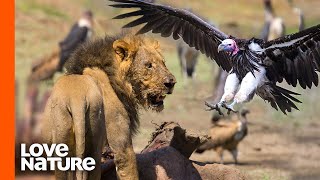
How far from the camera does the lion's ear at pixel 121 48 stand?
19.5ft

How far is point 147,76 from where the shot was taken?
5.94 metres

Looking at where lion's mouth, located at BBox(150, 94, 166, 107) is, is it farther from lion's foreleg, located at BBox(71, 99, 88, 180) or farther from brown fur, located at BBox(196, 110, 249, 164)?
brown fur, located at BBox(196, 110, 249, 164)

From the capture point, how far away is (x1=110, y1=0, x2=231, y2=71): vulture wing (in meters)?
8.01

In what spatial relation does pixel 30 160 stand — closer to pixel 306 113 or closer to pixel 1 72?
pixel 1 72

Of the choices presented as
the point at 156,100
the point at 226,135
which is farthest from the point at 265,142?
the point at 156,100

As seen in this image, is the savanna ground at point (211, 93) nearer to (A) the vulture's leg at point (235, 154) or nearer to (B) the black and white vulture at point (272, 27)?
(A) the vulture's leg at point (235, 154)

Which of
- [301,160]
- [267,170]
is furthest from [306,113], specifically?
[267,170]

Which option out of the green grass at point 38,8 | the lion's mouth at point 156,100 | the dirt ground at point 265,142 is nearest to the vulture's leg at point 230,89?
the lion's mouth at point 156,100

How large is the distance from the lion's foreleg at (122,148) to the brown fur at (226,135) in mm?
5372

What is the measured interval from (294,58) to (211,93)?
31.7 feet

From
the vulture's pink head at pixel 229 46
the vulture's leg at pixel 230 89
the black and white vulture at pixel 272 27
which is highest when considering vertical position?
the black and white vulture at pixel 272 27

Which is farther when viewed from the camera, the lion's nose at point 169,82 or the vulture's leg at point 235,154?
the vulture's leg at point 235,154

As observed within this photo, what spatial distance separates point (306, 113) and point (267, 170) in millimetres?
4883

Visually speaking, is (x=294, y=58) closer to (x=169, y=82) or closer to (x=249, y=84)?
(x=249, y=84)
